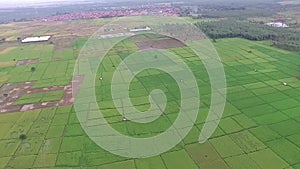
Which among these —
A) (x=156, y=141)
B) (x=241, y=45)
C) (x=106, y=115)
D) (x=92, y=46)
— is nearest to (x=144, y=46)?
(x=92, y=46)

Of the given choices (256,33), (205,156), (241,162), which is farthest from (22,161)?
(256,33)

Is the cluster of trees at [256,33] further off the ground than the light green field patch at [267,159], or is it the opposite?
the cluster of trees at [256,33]

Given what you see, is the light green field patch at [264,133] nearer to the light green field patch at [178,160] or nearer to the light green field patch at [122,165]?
the light green field patch at [178,160]

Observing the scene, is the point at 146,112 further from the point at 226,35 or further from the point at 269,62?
the point at 226,35

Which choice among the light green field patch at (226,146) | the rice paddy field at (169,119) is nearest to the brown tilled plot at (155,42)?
the rice paddy field at (169,119)

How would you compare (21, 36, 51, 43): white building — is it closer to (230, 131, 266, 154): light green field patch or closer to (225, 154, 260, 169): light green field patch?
(230, 131, 266, 154): light green field patch

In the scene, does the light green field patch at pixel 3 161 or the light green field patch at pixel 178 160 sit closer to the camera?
the light green field patch at pixel 178 160

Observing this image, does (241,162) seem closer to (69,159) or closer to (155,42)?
(69,159)
